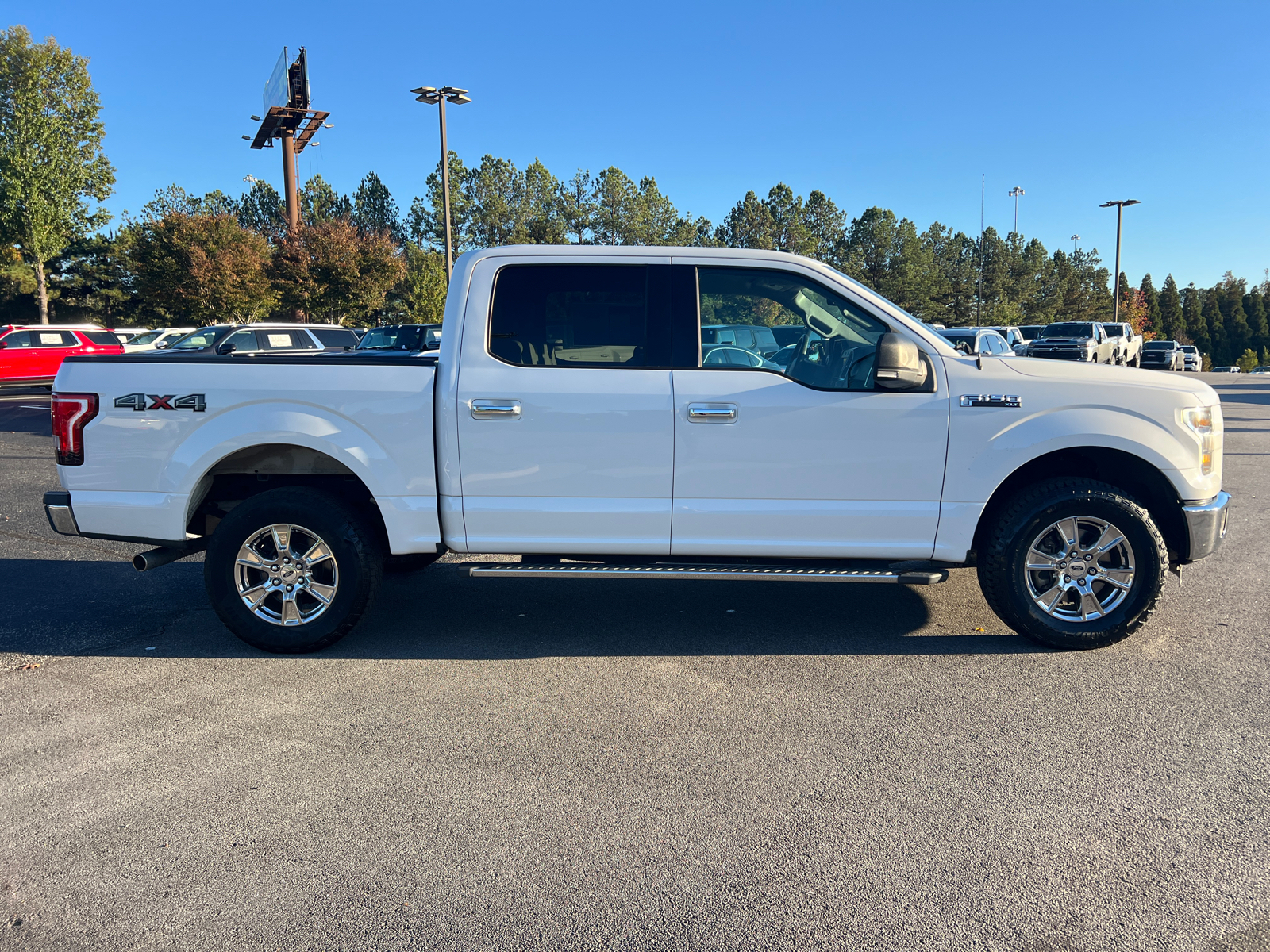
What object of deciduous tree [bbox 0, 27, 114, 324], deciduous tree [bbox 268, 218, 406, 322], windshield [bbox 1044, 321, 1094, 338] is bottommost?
windshield [bbox 1044, 321, 1094, 338]

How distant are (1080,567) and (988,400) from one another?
102 cm

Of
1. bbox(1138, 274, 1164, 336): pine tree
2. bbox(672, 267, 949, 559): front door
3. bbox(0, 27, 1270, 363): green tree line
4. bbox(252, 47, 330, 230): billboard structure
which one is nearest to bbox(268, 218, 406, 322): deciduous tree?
bbox(0, 27, 1270, 363): green tree line

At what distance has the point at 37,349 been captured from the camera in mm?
26812

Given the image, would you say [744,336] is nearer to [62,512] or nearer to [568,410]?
[568,410]

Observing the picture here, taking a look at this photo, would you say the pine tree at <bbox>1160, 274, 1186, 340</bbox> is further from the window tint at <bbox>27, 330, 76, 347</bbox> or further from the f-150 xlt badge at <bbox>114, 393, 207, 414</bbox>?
the f-150 xlt badge at <bbox>114, 393, 207, 414</bbox>

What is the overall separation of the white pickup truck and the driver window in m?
0.01

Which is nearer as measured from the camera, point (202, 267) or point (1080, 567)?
point (1080, 567)

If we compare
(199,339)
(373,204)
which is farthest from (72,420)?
(373,204)

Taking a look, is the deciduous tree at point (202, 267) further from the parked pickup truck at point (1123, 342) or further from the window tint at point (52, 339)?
the parked pickup truck at point (1123, 342)

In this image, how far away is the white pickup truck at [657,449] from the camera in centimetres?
460

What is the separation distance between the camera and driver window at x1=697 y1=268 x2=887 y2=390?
472cm

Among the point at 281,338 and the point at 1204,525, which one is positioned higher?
the point at 281,338

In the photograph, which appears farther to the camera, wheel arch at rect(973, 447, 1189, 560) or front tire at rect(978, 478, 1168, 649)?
wheel arch at rect(973, 447, 1189, 560)

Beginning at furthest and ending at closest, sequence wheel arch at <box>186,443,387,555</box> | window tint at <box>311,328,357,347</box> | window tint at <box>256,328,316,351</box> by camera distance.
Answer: window tint at <box>311,328,357,347</box>
window tint at <box>256,328,316,351</box>
wheel arch at <box>186,443,387,555</box>
